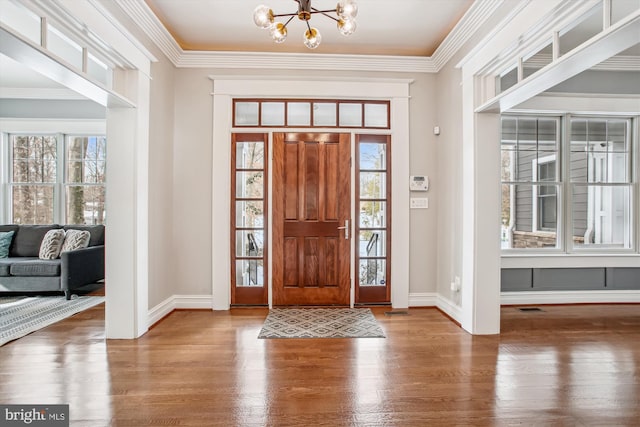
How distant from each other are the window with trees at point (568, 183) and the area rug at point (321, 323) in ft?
7.86

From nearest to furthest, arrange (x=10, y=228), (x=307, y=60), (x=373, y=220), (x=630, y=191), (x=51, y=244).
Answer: (x=307, y=60) → (x=373, y=220) → (x=630, y=191) → (x=51, y=244) → (x=10, y=228)

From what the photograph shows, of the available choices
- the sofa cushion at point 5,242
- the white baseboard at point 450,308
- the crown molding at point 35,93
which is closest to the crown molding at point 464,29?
the white baseboard at point 450,308

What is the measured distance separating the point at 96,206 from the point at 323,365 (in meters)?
5.01

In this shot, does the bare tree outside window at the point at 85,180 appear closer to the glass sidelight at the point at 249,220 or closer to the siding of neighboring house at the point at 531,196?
the glass sidelight at the point at 249,220

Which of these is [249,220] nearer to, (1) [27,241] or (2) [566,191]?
(1) [27,241]

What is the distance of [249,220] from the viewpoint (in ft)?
14.1

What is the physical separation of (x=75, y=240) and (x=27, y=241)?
0.82m

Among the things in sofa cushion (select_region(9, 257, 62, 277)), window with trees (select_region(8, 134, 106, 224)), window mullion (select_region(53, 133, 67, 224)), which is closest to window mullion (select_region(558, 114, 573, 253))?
sofa cushion (select_region(9, 257, 62, 277))

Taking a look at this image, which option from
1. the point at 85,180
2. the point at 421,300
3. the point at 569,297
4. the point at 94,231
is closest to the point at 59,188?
the point at 85,180

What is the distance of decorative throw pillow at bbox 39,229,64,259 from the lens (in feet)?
15.8

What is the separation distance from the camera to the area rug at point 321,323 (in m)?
3.33

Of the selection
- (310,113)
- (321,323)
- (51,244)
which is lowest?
(321,323)

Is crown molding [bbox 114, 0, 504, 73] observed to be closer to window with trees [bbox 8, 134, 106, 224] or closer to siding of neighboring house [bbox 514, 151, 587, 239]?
siding of neighboring house [bbox 514, 151, 587, 239]

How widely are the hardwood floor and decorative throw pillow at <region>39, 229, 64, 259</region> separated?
1.74 m
